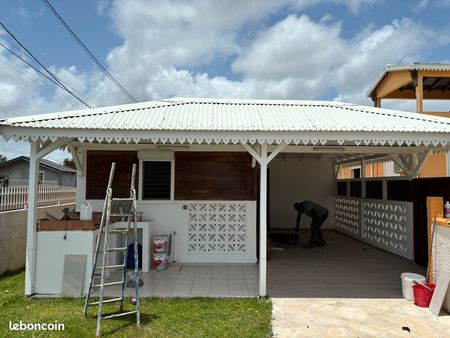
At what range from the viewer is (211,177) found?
7.66 metres

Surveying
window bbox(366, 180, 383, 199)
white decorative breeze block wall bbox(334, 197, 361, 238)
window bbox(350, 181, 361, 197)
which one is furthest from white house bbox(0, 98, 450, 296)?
window bbox(350, 181, 361, 197)

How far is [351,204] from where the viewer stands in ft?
37.5

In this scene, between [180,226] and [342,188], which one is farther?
[342,188]

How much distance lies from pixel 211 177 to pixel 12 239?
453 cm

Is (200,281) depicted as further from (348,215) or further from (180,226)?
(348,215)

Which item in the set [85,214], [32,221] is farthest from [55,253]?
[85,214]

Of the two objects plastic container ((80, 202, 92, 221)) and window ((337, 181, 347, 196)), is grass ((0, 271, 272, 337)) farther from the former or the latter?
window ((337, 181, 347, 196))

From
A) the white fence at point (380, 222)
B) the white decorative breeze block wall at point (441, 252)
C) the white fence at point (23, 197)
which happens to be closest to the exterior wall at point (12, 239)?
the white fence at point (23, 197)

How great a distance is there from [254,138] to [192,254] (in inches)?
141

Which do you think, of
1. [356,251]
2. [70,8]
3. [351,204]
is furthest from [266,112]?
[70,8]

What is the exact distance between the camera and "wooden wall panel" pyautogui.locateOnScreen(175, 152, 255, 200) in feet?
25.1

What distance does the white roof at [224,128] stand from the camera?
17.2 ft

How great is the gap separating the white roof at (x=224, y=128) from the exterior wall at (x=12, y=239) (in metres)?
2.66

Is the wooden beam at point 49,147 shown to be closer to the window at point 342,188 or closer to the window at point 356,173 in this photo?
the window at point 342,188
